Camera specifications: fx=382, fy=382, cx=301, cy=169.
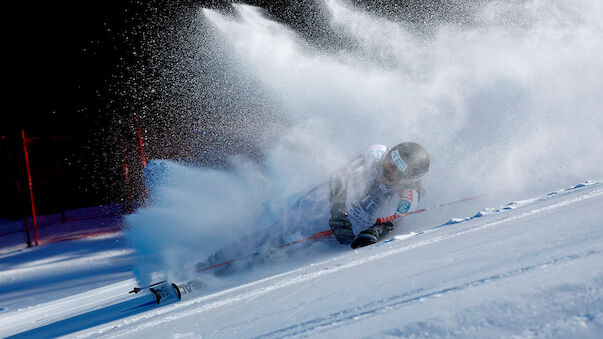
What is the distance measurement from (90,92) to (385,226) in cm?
712

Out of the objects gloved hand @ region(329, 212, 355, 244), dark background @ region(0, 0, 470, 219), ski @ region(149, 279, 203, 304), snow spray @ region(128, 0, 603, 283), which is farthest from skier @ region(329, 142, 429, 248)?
dark background @ region(0, 0, 470, 219)

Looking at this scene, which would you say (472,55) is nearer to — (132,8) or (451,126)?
(451,126)

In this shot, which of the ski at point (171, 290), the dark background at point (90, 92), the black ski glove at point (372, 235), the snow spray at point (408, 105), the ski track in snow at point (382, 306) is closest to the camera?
the ski track in snow at point (382, 306)

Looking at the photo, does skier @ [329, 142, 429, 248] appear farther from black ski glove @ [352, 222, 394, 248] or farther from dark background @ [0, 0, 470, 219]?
dark background @ [0, 0, 470, 219]

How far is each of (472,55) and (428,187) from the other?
2.22 meters

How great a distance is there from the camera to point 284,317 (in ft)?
4.81

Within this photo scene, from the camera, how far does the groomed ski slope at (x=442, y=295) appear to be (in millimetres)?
967

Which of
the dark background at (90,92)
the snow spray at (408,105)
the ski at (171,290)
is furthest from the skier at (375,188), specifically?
the dark background at (90,92)

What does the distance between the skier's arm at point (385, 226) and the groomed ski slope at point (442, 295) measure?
0.75 metres

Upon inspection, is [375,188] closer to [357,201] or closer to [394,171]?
[357,201]

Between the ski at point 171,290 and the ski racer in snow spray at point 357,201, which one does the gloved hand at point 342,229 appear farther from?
the ski at point 171,290

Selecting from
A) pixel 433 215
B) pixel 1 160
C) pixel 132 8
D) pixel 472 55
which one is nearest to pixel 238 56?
pixel 132 8

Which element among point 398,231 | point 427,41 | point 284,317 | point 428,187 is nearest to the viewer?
point 284,317

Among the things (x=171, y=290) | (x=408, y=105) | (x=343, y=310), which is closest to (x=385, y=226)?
(x=171, y=290)
